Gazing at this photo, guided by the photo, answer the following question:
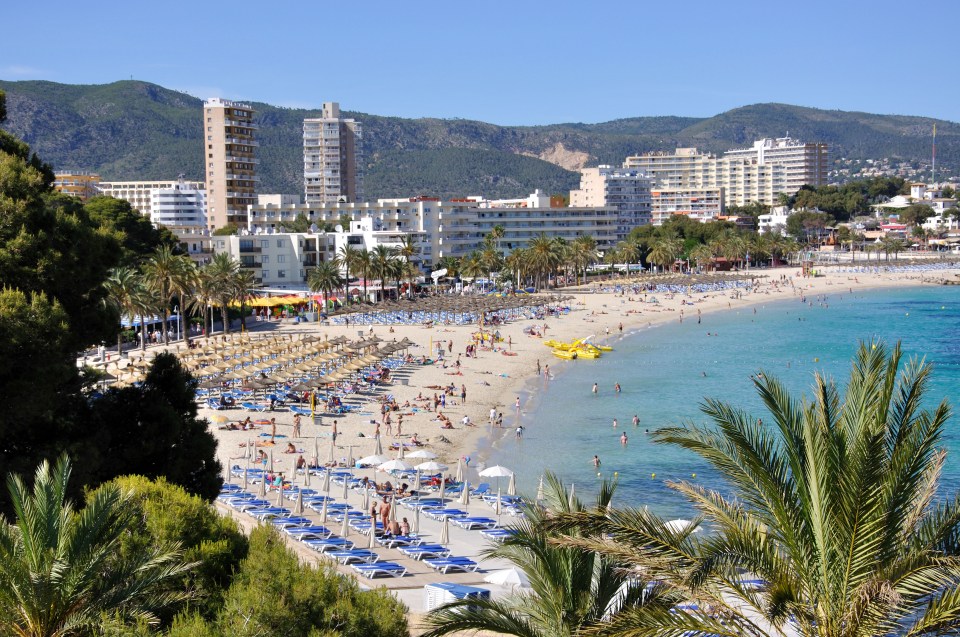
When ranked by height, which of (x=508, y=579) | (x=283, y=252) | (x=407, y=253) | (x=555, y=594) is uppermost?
(x=283, y=252)

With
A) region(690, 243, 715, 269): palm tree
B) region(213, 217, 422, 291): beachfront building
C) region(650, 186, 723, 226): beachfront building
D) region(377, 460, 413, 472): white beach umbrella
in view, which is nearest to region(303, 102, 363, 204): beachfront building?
region(690, 243, 715, 269): palm tree

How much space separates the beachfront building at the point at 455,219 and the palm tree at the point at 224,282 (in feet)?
99.0

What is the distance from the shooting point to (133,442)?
44.9 feet

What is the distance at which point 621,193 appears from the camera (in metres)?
152

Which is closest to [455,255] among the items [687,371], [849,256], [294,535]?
[687,371]

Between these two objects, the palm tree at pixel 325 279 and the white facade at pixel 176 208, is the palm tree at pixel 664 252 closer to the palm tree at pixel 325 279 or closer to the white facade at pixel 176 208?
the palm tree at pixel 325 279

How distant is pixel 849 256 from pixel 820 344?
292 feet

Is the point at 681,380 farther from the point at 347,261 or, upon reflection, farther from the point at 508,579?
the point at 347,261

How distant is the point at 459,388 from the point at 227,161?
235 ft

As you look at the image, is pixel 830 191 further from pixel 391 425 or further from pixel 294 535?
pixel 294 535

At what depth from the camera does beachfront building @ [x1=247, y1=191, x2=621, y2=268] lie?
96.6 meters

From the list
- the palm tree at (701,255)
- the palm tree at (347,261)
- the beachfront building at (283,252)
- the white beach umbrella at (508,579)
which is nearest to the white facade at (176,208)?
the beachfront building at (283,252)

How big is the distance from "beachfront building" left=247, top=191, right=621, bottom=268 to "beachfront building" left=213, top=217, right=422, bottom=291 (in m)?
6.82

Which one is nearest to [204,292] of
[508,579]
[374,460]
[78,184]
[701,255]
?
[374,460]
